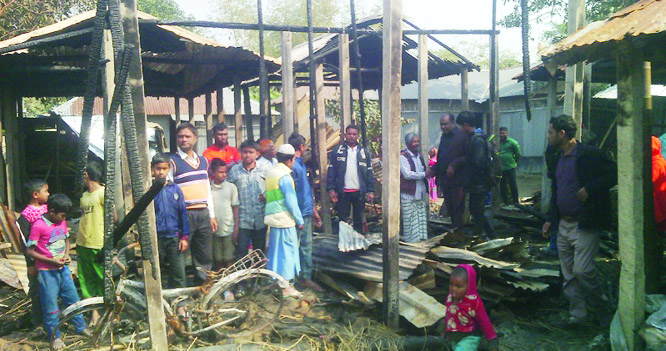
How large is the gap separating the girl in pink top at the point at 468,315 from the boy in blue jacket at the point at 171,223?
9.65 feet

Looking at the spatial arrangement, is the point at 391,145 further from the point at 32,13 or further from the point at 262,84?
the point at 32,13

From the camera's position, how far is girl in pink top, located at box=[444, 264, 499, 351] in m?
4.02

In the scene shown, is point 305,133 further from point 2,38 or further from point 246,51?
point 2,38

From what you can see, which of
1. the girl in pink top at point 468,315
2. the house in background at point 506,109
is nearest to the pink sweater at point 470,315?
the girl in pink top at point 468,315

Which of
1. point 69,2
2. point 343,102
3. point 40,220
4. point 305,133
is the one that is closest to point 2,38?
point 69,2

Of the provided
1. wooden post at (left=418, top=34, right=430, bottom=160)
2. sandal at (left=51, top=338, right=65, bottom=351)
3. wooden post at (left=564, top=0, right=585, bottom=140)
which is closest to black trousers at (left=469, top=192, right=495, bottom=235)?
wooden post at (left=418, top=34, right=430, bottom=160)

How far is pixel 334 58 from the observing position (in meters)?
11.7

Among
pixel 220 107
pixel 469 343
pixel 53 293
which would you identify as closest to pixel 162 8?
pixel 220 107

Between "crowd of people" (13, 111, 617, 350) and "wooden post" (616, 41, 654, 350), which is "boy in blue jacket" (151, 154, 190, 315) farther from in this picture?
"wooden post" (616, 41, 654, 350)

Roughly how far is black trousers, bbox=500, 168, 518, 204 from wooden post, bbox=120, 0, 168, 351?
9307mm

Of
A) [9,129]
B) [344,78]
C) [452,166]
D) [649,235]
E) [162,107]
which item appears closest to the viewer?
[649,235]

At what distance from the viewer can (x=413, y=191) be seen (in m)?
7.88

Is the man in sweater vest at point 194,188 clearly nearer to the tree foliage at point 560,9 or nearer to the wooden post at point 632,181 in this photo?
the wooden post at point 632,181

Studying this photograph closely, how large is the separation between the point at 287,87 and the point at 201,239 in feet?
9.19
